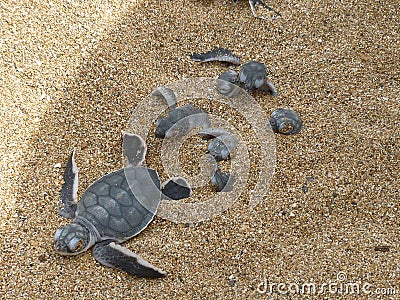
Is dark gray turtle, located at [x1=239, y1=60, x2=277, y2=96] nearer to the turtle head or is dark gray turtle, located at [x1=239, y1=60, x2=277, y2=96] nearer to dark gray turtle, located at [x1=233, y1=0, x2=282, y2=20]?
dark gray turtle, located at [x1=233, y1=0, x2=282, y2=20]

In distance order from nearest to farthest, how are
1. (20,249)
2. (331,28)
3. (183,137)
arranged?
(20,249)
(183,137)
(331,28)

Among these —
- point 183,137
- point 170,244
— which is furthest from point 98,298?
point 183,137

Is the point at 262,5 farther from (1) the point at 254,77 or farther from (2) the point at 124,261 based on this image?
(2) the point at 124,261

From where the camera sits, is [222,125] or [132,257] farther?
[222,125]

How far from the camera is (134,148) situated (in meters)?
1.91

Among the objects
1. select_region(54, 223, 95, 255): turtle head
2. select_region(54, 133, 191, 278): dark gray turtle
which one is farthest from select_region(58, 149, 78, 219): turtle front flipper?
select_region(54, 223, 95, 255): turtle head

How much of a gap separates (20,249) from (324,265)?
1.14 meters

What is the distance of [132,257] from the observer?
152 centimetres

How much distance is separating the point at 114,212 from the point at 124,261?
206 mm

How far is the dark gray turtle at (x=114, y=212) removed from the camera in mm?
1548

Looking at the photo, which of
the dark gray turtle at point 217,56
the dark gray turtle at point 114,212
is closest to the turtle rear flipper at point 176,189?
the dark gray turtle at point 114,212

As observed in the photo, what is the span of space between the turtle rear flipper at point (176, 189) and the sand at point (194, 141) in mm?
94

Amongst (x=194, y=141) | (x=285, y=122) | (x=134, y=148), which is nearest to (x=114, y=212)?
(x=134, y=148)

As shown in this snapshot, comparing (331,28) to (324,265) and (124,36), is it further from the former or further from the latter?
(324,265)
